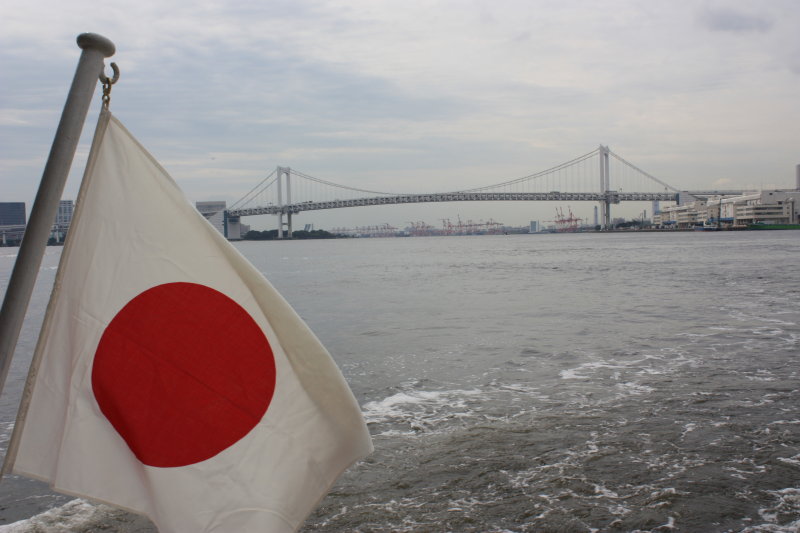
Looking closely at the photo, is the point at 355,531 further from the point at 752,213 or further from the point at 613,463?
the point at 752,213

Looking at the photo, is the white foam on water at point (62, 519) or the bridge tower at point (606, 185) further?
the bridge tower at point (606, 185)

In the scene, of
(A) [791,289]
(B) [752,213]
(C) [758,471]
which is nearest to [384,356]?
(C) [758,471]

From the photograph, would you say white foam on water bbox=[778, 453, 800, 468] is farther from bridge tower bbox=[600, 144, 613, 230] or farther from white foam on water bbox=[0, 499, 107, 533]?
bridge tower bbox=[600, 144, 613, 230]

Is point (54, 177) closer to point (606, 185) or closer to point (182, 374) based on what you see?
point (182, 374)

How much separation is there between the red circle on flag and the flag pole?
30cm

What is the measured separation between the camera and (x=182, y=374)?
1487 millimetres

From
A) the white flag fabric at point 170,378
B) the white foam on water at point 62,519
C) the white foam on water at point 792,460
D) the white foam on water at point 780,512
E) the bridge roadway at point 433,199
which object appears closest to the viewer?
the white flag fabric at point 170,378

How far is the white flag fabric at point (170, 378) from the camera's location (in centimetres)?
143

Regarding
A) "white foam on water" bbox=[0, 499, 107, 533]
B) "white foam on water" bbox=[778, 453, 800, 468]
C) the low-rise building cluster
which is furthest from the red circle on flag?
the low-rise building cluster

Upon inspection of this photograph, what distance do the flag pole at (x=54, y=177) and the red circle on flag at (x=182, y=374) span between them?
301mm

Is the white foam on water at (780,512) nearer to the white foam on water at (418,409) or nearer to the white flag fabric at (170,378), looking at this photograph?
the white foam on water at (418,409)

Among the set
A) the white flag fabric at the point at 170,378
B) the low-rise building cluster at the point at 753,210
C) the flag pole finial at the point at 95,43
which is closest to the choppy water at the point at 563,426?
the white flag fabric at the point at 170,378

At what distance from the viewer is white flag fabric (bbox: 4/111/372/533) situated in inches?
56.3

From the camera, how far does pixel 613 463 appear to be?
4020 mm
